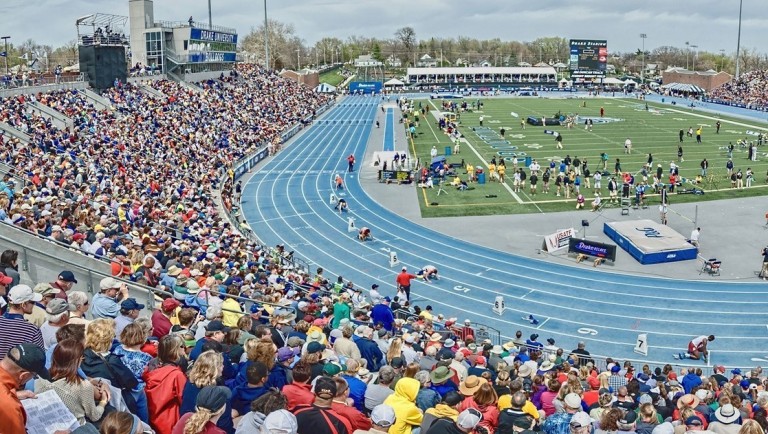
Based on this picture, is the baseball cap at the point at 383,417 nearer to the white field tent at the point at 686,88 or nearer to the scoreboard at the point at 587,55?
the white field tent at the point at 686,88

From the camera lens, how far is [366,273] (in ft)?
80.7

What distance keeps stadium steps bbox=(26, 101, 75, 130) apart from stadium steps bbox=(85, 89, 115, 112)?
18.5ft

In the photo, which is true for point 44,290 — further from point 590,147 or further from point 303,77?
point 303,77

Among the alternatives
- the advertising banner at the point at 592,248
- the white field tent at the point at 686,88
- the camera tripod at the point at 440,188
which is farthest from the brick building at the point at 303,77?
the advertising banner at the point at 592,248

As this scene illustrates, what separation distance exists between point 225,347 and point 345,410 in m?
2.10

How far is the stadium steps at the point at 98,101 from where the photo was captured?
41.8 meters

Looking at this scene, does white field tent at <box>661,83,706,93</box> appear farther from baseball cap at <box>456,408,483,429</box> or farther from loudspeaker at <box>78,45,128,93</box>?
baseball cap at <box>456,408,483,429</box>

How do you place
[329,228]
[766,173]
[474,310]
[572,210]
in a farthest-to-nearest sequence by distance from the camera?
[766,173] → [572,210] → [329,228] → [474,310]

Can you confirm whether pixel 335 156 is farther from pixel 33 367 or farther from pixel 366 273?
pixel 33 367

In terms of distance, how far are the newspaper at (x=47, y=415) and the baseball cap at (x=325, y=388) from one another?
206cm

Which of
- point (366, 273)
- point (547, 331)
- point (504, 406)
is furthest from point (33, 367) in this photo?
point (366, 273)

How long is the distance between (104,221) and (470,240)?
48.8 feet

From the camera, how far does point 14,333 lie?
6332 millimetres

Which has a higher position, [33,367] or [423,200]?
[33,367]
